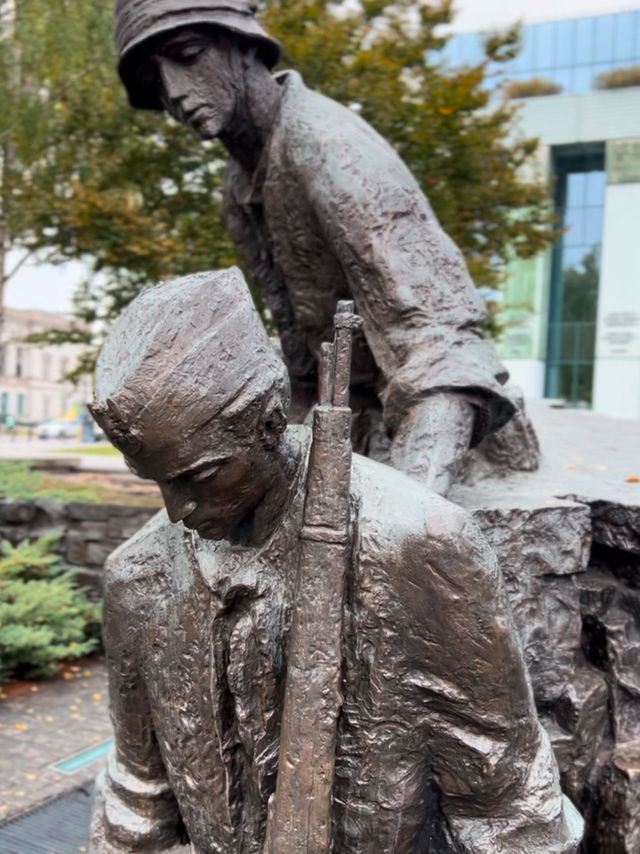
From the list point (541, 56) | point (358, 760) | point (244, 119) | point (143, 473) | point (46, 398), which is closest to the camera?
point (143, 473)

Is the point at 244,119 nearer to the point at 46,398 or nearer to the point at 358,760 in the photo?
the point at 358,760

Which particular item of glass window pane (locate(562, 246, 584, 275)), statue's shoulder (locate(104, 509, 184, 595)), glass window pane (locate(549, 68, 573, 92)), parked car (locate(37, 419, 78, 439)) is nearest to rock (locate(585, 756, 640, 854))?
statue's shoulder (locate(104, 509, 184, 595))

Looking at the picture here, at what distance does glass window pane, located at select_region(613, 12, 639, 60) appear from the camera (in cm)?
2785

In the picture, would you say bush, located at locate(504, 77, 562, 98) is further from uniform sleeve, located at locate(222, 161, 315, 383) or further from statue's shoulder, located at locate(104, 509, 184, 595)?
statue's shoulder, located at locate(104, 509, 184, 595)

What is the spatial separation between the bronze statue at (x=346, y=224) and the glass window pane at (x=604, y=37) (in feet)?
98.6

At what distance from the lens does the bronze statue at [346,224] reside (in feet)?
7.50

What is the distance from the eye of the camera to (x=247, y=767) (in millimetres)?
1631

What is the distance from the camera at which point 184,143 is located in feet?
29.1

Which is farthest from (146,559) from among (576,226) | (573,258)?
(576,226)

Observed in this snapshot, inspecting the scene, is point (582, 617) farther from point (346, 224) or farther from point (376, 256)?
point (346, 224)

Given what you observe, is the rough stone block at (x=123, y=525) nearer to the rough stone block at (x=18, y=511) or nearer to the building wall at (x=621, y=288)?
the rough stone block at (x=18, y=511)

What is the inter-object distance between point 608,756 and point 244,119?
2.10 m

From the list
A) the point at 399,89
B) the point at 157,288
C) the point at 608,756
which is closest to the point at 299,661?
the point at 157,288

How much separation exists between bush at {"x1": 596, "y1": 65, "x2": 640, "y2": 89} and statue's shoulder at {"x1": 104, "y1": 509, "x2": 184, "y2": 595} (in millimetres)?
26176
